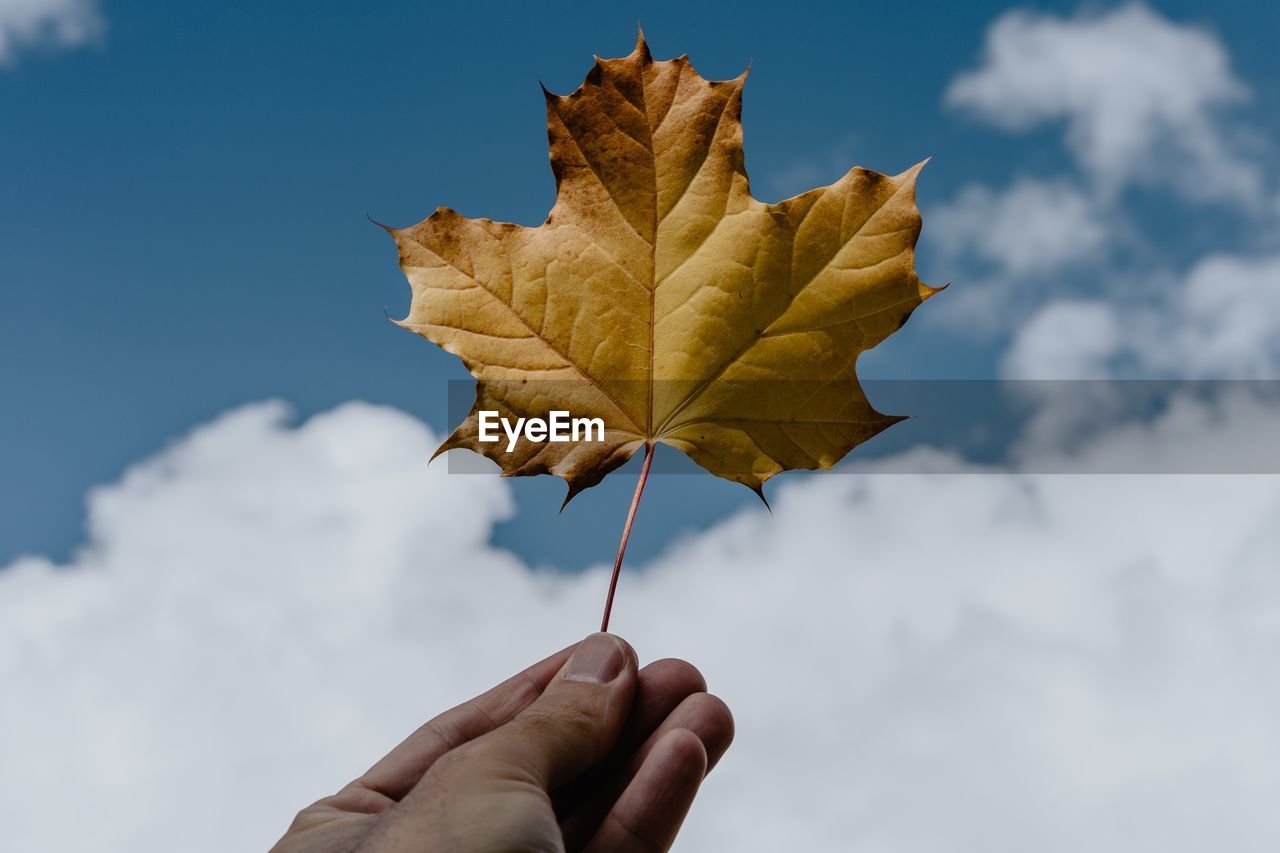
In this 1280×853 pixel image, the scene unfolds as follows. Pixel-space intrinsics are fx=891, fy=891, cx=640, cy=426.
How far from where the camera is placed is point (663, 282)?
1832 millimetres

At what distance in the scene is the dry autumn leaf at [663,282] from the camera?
177 centimetres

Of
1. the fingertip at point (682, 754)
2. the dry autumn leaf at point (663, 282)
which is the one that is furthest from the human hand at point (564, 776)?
the dry autumn leaf at point (663, 282)

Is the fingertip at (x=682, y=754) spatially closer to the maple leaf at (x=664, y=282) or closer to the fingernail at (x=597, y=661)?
the fingernail at (x=597, y=661)

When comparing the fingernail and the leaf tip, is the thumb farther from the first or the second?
the leaf tip

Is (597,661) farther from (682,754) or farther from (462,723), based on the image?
(462,723)

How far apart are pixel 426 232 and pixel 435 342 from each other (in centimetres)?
22

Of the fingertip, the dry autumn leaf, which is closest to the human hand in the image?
the fingertip

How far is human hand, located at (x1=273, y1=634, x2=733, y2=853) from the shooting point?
1.53 m

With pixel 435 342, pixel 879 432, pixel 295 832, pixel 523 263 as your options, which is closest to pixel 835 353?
pixel 879 432

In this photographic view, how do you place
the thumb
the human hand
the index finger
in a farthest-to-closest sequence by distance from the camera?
the index finger < the thumb < the human hand

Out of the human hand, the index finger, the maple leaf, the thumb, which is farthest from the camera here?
the index finger

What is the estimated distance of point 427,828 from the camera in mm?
1521

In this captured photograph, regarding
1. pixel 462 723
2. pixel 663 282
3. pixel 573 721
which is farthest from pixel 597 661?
pixel 663 282

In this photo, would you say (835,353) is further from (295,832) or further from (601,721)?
(295,832)
